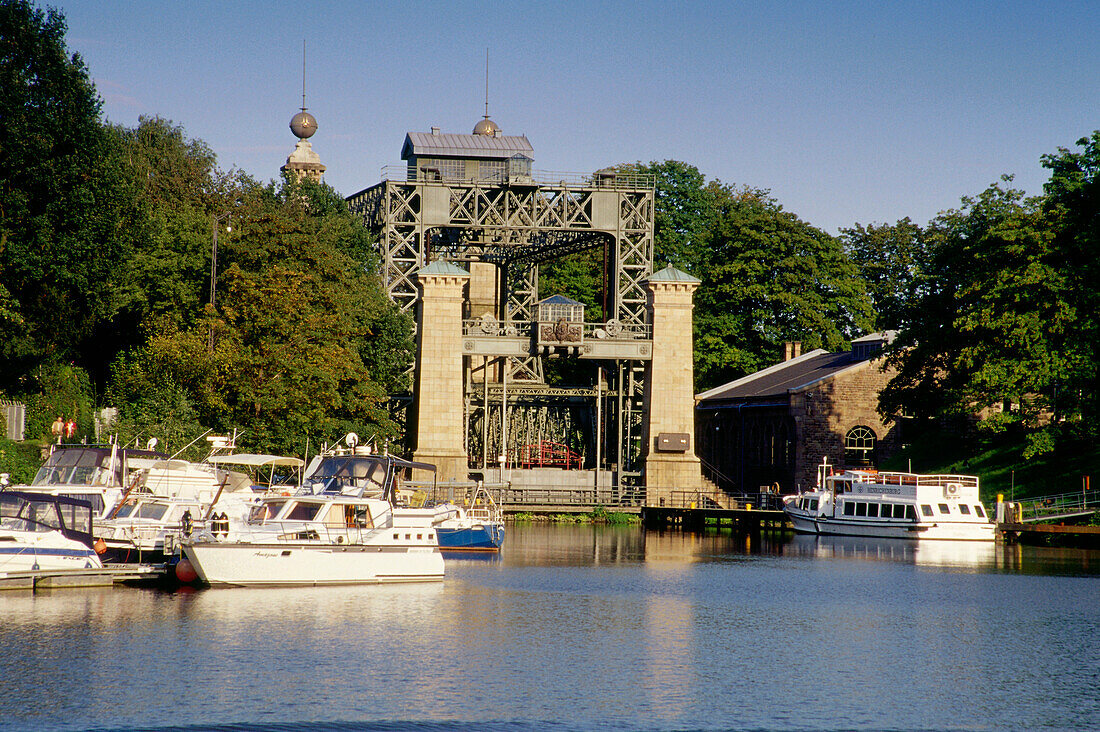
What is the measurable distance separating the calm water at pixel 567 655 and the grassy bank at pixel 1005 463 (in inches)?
683

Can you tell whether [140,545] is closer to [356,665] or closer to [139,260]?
[356,665]

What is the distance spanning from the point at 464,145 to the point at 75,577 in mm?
50811

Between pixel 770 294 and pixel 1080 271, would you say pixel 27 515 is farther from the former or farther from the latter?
pixel 770 294

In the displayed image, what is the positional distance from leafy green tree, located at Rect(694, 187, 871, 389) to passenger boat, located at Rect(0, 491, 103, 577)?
55.6 meters

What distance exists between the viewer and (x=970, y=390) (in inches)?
2302

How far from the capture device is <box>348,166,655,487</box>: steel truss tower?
7450 cm

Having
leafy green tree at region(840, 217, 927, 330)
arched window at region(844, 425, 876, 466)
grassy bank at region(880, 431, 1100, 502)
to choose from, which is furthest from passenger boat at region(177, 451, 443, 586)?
leafy green tree at region(840, 217, 927, 330)

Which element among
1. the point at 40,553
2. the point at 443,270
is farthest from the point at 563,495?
the point at 40,553

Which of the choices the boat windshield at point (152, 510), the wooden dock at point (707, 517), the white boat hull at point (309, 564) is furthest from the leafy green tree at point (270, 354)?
the white boat hull at point (309, 564)

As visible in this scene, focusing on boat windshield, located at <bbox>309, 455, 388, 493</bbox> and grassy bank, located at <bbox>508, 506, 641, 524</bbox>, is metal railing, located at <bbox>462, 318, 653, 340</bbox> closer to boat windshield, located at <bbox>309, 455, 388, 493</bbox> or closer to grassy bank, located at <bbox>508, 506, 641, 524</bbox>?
grassy bank, located at <bbox>508, 506, 641, 524</bbox>

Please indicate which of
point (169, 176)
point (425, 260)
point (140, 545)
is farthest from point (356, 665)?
point (169, 176)

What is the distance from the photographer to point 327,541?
122 ft

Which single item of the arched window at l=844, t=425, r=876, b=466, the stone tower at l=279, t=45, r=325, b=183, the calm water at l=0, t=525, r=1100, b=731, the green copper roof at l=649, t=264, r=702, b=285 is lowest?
the calm water at l=0, t=525, r=1100, b=731

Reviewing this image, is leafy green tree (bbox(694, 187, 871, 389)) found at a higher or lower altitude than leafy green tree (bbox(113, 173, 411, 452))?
higher
